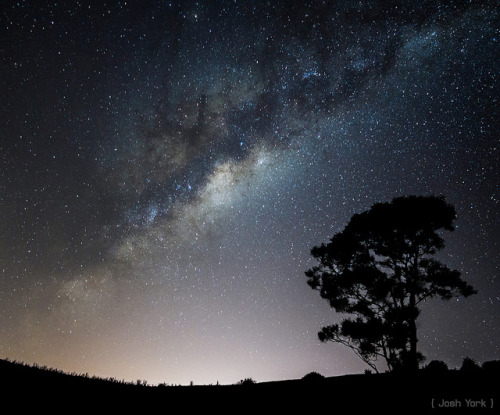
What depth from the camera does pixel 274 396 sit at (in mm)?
9938

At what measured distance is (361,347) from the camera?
16594 mm

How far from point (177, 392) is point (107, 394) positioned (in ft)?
8.47

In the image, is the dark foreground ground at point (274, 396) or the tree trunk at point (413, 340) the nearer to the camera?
the dark foreground ground at point (274, 396)

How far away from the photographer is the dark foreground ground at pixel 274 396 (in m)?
7.77

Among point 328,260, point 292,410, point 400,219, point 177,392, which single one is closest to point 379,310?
point 328,260

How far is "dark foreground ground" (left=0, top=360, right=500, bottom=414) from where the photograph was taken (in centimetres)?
777

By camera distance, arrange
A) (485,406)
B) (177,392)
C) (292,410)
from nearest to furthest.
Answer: (485,406) < (292,410) < (177,392)

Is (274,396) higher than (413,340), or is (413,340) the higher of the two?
(413,340)

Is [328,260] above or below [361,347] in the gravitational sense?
above

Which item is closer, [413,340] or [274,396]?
[274,396]

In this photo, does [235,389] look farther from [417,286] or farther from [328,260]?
[417,286]

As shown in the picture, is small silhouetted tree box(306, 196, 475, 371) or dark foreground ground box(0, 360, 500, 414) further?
small silhouetted tree box(306, 196, 475, 371)

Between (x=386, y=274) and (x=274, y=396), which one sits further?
(x=386, y=274)

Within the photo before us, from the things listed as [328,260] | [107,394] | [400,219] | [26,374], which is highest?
[400,219]
